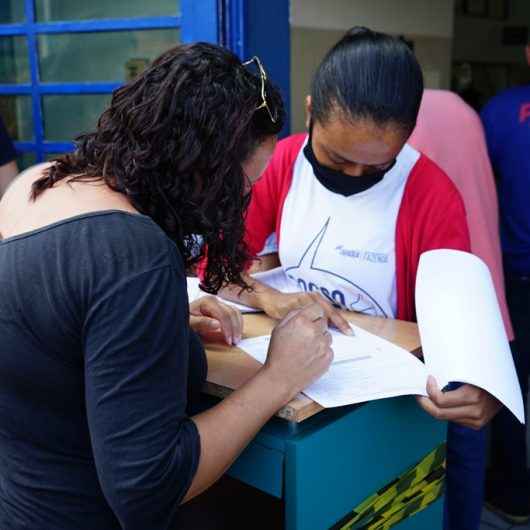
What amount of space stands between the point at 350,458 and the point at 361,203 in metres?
0.65

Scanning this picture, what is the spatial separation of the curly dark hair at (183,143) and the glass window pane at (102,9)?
198 cm

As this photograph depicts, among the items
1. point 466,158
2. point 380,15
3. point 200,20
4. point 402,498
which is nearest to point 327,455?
point 402,498

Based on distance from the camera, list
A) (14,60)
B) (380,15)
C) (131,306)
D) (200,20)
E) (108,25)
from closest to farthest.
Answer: (131,306) → (200,20) → (108,25) → (380,15) → (14,60)

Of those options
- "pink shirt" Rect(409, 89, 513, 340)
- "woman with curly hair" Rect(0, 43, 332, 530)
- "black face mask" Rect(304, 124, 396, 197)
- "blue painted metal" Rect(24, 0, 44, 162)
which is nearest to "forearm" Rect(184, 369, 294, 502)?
"woman with curly hair" Rect(0, 43, 332, 530)

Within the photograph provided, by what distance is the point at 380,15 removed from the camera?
11.0ft

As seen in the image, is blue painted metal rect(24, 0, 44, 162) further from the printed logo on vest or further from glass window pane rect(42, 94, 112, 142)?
the printed logo on vest

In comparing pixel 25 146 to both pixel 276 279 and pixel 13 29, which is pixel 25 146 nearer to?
pixel 13 29

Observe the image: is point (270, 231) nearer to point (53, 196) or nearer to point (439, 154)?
point (439, 154)

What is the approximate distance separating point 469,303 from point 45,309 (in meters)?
0.84

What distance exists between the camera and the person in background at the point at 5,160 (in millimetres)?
2957

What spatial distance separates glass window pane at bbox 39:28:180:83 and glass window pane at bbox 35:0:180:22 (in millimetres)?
77

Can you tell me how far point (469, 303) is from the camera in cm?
138

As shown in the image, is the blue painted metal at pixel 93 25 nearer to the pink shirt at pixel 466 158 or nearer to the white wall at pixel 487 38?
the pink shirt at pixel 466 158

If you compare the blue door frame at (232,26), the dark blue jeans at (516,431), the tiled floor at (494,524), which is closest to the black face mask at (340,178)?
the blue door frame at (232,26)
